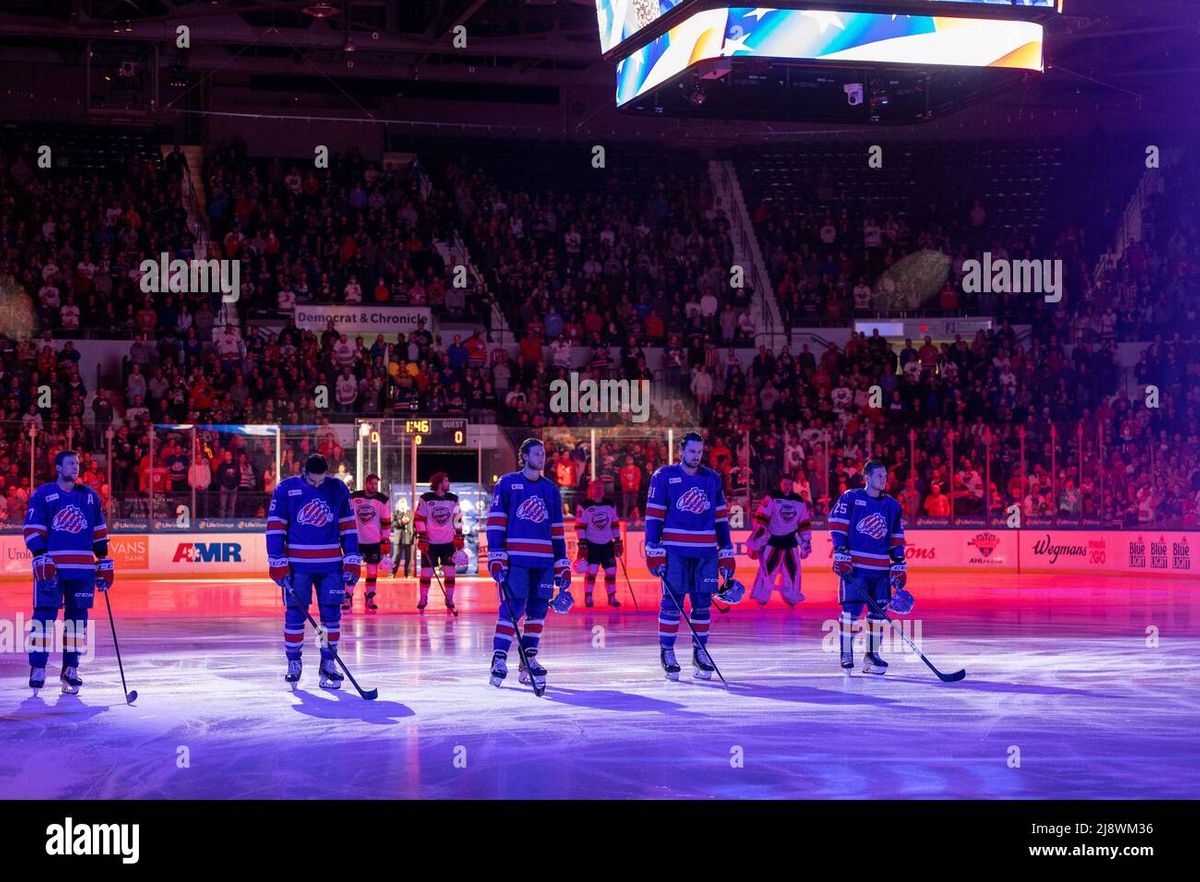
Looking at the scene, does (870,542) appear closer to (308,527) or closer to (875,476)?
(875,476)

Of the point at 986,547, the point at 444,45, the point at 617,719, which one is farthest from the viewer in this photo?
the point at 444,45

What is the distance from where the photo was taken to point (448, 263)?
108 ft

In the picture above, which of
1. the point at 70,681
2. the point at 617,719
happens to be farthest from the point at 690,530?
the point at 70,681

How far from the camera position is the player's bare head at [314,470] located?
11.6m

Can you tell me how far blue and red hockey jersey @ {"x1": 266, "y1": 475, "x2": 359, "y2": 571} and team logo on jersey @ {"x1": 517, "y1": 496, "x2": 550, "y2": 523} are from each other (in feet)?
4.23

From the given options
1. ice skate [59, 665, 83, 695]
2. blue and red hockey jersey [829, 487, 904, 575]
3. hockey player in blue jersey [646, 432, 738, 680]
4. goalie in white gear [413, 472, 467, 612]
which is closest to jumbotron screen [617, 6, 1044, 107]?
hockey player in blue jersey [646, 432, 738, 680]

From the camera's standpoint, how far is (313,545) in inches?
454

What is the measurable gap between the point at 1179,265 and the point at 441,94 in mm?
17397

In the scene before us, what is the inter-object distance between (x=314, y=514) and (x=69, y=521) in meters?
1.88

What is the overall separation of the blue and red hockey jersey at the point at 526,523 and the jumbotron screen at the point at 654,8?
13.3 ft

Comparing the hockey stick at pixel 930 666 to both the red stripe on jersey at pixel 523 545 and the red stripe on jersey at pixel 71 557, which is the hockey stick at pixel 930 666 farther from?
the red stripe on jersey at pixel 71 557
